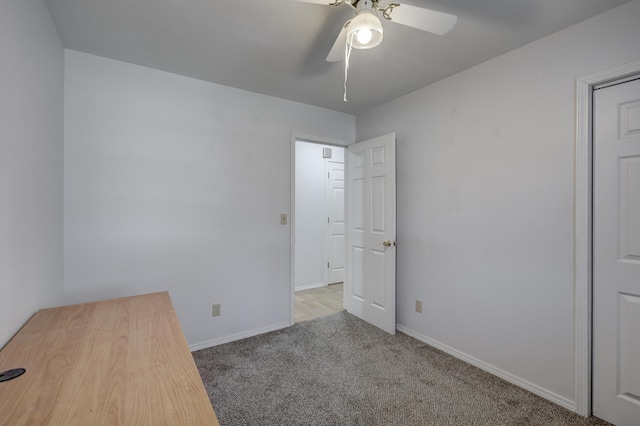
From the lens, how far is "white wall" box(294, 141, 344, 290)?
15.0 ft

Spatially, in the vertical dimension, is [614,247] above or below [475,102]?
below

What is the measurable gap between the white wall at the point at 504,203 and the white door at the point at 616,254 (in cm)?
13

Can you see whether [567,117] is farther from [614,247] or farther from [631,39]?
[614,247]

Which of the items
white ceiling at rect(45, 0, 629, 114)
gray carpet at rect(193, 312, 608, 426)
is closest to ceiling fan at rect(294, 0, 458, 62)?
white ceiling at rect(45, 0, 629, 114)

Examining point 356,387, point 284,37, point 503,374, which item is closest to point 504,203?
point 503,374

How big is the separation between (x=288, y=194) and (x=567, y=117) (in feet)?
7.77

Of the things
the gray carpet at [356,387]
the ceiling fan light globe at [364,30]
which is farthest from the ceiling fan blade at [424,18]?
the gray carpet at [356,387]

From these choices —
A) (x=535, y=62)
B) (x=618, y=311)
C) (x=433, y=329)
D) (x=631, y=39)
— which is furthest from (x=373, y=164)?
(x=618, y=311)

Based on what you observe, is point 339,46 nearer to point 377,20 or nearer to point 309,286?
point 377,20

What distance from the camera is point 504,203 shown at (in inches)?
86.1

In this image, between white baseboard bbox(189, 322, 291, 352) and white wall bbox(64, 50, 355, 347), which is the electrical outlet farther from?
white baseboard bbox(189, 322, 291, 352)

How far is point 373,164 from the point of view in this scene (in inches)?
124

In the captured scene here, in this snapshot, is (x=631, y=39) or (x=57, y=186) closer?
(x=631, y=39)

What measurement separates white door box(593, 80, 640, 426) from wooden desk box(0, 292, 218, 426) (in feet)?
7.38
